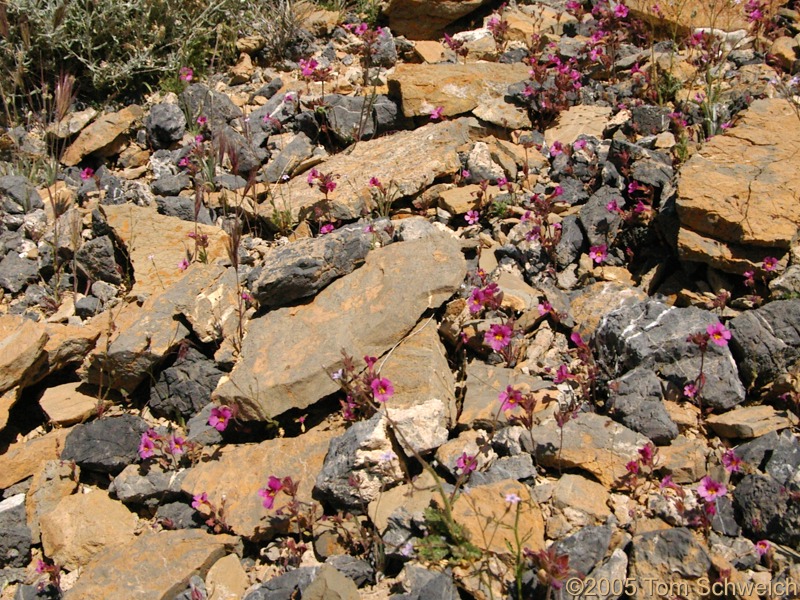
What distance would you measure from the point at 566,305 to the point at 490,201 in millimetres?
1225

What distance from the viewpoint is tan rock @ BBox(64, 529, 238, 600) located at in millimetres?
3635

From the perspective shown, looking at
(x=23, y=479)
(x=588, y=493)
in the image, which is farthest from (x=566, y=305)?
(x=23, y=479)

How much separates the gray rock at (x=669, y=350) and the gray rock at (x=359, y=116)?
312cm

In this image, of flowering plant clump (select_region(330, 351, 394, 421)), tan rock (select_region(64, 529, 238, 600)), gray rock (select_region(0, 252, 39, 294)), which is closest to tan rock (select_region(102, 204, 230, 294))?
gray rock (select_region(0, 252, 39, 294))

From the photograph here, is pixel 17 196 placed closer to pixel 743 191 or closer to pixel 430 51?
pixel 430 51

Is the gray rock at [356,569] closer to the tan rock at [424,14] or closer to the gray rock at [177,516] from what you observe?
the gray rock at [177,516]

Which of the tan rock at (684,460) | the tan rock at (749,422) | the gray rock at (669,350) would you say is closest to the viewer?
the tan rock at (684,460)

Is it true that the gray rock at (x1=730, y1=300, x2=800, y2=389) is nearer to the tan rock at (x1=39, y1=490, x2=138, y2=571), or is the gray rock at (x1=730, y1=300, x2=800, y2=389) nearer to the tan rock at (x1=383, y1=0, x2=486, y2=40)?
the tan rock at (x1=39, y1=490, x2=138, y2=571)

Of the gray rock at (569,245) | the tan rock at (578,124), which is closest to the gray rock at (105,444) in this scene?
the gray rock at (569,245)

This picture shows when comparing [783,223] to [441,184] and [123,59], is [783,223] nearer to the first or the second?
[441,184]

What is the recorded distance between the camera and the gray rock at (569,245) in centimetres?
503

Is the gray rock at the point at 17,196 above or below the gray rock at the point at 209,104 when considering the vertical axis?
below

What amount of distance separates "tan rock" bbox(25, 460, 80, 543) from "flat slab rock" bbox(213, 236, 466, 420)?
1.01 m

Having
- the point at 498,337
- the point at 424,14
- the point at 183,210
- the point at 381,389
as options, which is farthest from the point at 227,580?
the point at 424,14
